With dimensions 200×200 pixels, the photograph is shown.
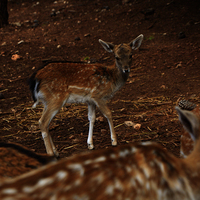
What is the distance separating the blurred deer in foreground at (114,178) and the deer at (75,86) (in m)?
2.97

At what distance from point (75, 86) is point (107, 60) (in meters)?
3.57

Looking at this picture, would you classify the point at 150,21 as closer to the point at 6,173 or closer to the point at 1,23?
the point at 1,23

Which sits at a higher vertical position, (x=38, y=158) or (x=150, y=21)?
(x=38, y=158)

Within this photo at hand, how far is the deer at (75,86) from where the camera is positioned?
4672mm

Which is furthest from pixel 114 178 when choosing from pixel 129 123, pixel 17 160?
pixel 129 123

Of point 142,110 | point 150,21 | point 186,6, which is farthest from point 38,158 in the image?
point 186,6

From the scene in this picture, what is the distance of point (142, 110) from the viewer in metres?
5.91

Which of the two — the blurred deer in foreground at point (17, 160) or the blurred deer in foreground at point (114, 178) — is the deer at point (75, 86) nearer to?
the blurred deer in foreground at point (17, 160)

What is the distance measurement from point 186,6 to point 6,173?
909 cm

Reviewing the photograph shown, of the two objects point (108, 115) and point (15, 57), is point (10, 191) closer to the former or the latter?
point (108, 115)

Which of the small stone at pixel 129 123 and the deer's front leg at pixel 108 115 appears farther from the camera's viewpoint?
the small stone at pixel 129 123

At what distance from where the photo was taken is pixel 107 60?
8.30 metres

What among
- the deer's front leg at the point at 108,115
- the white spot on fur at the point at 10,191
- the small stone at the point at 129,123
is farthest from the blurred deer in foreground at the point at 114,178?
the small stone at the point at 129,123

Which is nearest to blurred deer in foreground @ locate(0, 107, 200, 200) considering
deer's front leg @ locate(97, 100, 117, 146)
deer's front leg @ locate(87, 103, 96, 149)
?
deer's front leg @ locate(97, 100, 117, 146)
